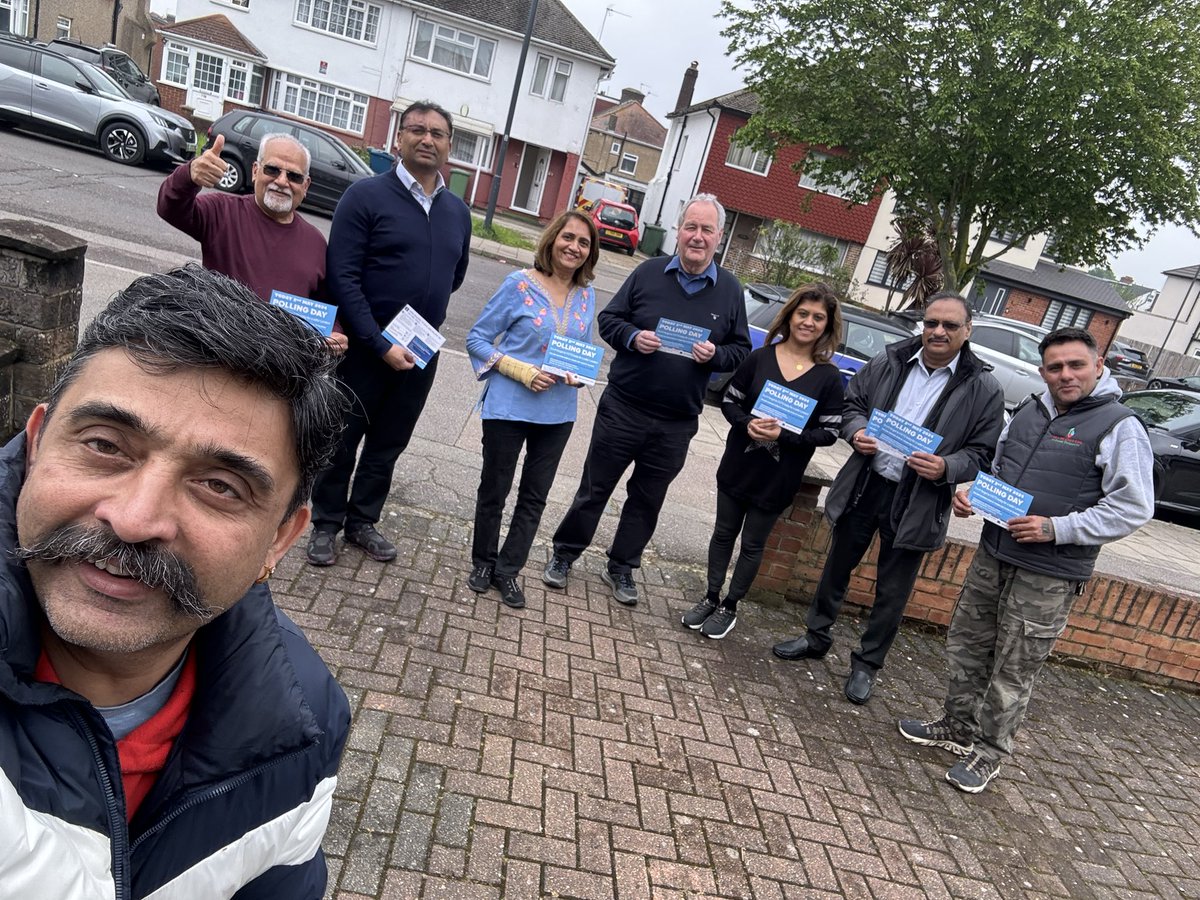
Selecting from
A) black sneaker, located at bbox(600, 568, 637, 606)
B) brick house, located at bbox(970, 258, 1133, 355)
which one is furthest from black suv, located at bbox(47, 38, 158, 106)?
brick house, located at bbox(970, 258, 1133, 355)

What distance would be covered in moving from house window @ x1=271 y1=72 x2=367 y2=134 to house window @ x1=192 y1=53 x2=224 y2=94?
192cm

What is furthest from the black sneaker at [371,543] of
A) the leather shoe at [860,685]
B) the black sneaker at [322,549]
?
the leather shoe at [860,685]

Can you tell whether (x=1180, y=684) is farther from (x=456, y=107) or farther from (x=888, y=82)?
(x=456, y=107)

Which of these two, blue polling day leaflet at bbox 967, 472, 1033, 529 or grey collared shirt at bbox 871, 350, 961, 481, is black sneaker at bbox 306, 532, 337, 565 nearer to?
grey collared shirt at bbox 871, 350, 961, 481

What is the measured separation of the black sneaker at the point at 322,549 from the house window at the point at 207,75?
106 feet

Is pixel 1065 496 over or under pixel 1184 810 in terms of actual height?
over

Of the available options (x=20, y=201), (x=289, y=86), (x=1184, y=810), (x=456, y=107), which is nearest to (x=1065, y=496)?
(x=1184, y=810)

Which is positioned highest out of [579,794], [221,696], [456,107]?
[456,107]

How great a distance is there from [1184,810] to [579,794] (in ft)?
10.4

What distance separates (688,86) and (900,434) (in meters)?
41.7

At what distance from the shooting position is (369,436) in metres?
4.35

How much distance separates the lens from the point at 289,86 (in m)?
31.1

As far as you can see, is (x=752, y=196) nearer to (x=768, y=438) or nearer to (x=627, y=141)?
(x=768, y=438)

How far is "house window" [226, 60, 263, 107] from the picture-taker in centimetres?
3059
